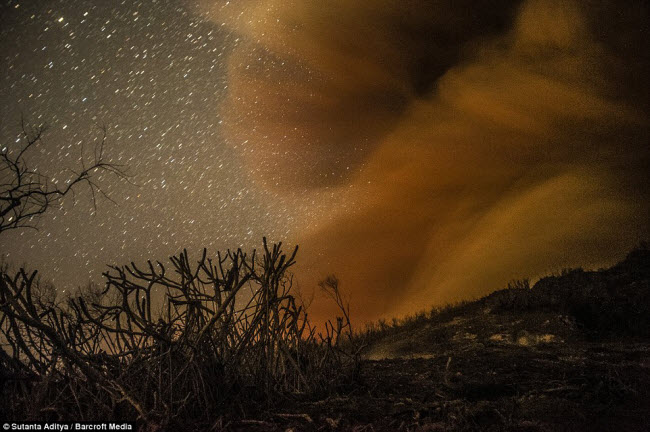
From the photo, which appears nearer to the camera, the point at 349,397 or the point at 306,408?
the point at 306,408

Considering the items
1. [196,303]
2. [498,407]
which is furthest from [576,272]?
[196,303]

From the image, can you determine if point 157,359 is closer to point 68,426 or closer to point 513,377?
point 68,426

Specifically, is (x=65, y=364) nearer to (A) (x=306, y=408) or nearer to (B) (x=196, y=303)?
(B) (x=196, y=303)

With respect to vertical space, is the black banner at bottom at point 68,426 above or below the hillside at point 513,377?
above

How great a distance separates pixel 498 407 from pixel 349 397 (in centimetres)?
114

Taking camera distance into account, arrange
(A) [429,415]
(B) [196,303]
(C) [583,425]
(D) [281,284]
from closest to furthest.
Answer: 1. (C) [583,425]
2. (A) [429,415]
3. (B) [196,303]
4. (D) [281,284]

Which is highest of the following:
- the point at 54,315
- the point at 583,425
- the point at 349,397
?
the point at 54,315

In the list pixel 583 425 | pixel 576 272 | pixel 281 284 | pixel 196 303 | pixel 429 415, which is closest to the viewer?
pixel 583 425

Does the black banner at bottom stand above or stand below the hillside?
above

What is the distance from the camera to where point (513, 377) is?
466 cm

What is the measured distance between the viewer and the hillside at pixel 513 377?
10.4 feet

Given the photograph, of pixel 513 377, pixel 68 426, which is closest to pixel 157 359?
pixel 68 426

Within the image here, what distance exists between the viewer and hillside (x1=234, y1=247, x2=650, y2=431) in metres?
3.17

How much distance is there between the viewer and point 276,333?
4.06m
